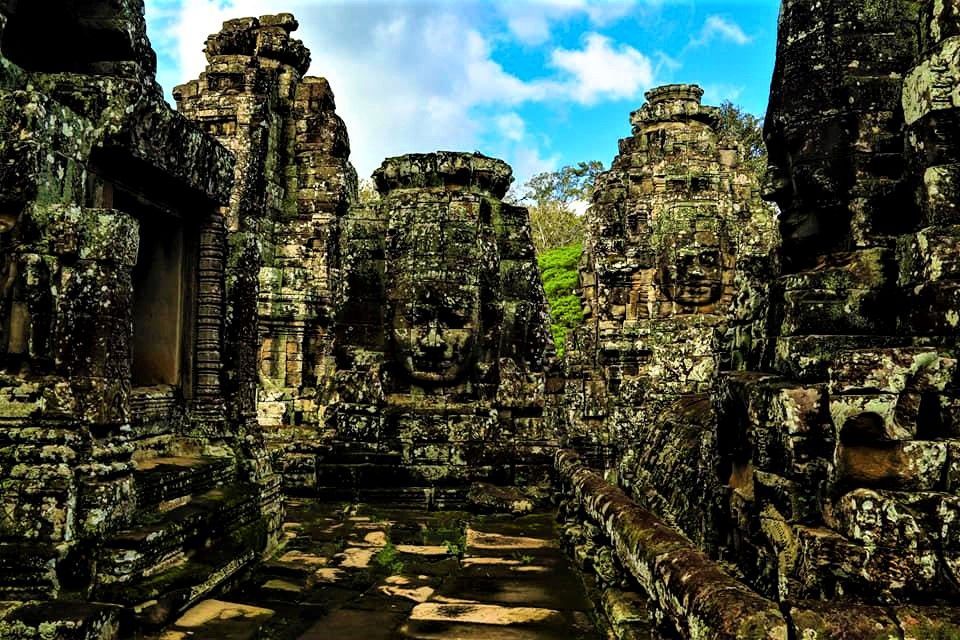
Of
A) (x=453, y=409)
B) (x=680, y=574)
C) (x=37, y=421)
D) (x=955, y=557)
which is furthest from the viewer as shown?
(x=453, y=409)

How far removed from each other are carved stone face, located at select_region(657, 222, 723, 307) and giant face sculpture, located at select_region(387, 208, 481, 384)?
23.8ft

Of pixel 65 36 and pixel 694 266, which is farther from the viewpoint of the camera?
pixel 694 266

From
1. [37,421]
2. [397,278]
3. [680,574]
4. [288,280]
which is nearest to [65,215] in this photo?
[37,421]

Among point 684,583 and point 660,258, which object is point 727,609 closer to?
→ point 684,583

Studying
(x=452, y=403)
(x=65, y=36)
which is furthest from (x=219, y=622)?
(x=452, y=403)

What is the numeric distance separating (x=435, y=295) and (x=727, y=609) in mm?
6344

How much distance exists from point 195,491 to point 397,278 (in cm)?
406

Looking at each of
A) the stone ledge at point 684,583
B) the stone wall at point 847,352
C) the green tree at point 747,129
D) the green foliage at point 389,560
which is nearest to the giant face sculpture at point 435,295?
the green foliage at point 389,560

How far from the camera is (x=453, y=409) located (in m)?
8.73

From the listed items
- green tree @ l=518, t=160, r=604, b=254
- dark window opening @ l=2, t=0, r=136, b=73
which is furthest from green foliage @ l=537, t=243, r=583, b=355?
dark window opening @ l=2, t=0, r=136, b=73

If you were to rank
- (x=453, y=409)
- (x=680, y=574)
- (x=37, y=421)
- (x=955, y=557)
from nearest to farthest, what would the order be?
(x=955, y=557) < (x=680, y=574) < (x=37, y=421) < (x=453, y=409)

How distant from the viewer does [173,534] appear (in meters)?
4.41

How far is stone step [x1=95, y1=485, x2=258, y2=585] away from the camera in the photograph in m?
3.91

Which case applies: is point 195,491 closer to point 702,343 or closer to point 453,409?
point 453,409
